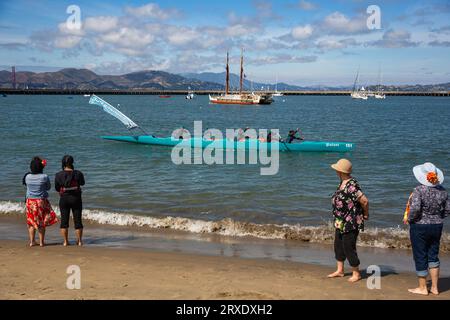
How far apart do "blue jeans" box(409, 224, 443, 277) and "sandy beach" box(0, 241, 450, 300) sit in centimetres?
43

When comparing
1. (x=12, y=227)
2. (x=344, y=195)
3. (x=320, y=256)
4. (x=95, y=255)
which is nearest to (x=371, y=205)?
(x=320, y=256)

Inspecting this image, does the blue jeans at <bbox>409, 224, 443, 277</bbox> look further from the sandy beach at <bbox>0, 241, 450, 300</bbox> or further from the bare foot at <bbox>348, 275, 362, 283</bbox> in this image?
the bare foot at <bbox>348, 275, 362, 283</bbox>

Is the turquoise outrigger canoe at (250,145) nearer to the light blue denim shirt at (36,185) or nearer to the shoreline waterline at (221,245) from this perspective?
the shoreline waterline at (221,245)

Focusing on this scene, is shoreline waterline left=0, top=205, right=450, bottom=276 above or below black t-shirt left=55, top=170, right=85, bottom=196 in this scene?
below

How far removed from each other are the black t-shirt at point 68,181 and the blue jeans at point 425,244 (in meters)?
5.26

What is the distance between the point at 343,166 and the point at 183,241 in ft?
14.2

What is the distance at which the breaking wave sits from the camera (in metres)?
9.39

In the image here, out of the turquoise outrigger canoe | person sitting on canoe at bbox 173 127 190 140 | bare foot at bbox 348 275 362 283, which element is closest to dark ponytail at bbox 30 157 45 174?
bare foot at bbox 348 275 362 283

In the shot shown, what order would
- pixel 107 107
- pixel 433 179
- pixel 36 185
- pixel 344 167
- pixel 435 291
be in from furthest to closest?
pixel 107 107 < pixel 36 185 < pixel 344 167 < pixel 435 291 < pixel 433 179

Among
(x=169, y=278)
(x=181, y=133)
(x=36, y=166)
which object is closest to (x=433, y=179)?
(x=169, y=278)

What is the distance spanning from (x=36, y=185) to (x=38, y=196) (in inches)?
8.3

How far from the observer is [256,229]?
10.3m

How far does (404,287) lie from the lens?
625 cm

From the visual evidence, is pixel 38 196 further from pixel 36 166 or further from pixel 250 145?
pixel 250 145
